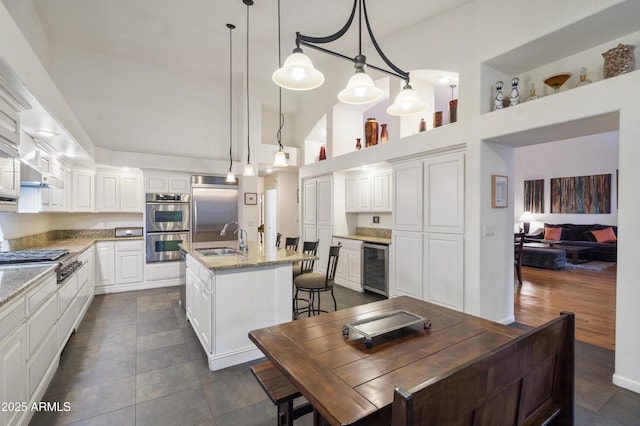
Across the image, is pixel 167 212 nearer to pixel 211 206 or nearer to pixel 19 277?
pixel 211 206

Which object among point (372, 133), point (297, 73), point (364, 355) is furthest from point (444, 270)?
point (297, 73)

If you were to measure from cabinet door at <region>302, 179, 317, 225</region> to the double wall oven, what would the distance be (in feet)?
7.42

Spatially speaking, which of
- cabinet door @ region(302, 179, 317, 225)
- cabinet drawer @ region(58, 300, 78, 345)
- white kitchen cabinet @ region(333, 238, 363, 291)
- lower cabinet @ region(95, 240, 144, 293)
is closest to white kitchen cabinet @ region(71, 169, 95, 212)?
lower cabinet @ region(95, 240, 144, 293)

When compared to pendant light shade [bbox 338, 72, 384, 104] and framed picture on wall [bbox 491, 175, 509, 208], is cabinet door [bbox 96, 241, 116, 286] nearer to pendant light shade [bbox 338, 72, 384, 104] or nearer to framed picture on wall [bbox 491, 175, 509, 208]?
pendant light shade [bbox 338, 72, 384, 104]

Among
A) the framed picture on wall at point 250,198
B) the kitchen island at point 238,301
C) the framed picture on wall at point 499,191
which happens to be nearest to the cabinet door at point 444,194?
the framed picture on wall at point 499,191

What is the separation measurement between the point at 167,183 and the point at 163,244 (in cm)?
108

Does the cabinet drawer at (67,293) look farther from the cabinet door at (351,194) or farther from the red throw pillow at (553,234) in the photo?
the red throw pillow at (553,234)

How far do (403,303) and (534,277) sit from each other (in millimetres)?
5297

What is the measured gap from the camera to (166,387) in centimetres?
227

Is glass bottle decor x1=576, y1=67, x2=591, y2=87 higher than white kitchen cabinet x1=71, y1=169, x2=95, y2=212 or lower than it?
higher

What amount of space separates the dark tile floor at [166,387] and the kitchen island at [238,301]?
6.2 inches

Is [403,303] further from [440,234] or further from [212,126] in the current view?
[212,126]

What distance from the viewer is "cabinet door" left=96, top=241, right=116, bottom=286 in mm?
4738

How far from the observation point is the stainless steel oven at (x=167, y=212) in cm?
509
